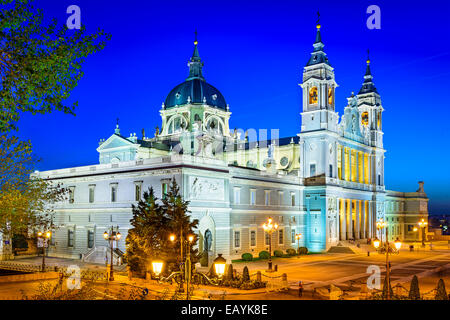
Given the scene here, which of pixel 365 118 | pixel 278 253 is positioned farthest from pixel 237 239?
pixel 365 118

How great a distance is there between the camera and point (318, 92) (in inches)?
2785

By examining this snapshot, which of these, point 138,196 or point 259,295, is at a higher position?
point 138,196

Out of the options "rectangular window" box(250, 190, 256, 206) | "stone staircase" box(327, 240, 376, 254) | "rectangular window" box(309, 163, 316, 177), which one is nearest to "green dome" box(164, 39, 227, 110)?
"rectangular window" box(309, 163, 316, 177)

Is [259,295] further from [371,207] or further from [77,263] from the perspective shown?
[371,207]

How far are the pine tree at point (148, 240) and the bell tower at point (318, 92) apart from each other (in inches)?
1574

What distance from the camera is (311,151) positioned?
70.9m

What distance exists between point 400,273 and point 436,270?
5118 millimetres

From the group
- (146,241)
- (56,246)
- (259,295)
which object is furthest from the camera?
(56,246)

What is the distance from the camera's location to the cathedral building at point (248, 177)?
4900 centimetres

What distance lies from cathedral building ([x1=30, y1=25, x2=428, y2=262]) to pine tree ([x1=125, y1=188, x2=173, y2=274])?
32.9ft

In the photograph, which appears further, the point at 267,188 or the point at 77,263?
the point at 267,188

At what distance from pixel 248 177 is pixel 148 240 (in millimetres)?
25007

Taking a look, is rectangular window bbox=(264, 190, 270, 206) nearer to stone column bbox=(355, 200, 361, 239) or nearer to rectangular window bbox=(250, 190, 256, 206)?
rectangular window bbox=(250, 190, 256, 206)

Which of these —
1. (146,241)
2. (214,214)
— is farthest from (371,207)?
(146,241)
